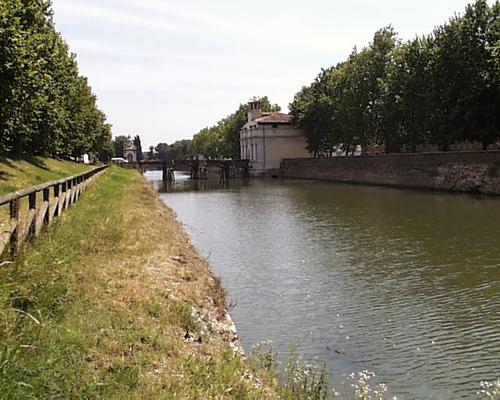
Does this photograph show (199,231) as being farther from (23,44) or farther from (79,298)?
(79,298)

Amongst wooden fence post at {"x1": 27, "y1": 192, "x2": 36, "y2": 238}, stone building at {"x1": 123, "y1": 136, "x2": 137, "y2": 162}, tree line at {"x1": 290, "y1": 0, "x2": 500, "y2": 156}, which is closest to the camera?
wooden fence post at {"x1": 27, "y1": 192, "x2": 36, "y2": 238}

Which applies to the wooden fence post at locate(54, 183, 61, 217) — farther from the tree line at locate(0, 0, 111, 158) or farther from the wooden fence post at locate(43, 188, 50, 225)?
the tree line at locate(0, 0, 111, 158)

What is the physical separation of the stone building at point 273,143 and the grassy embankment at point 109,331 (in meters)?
87.5

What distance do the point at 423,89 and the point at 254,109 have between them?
203ft

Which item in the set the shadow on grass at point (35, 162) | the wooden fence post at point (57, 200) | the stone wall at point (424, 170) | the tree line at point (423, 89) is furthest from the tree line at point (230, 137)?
the wooden fence post at point (57, 200)

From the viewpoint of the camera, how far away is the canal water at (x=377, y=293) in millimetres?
8312

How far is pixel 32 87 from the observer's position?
20859 millimetres

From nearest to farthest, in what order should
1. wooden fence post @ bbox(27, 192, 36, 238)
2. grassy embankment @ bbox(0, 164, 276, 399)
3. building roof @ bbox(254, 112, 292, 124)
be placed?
grassy embankment @ bbox(0, 164, 276, 399) → wooden fence post @ bbox(27, 192, 36, 238) → building roof @ bbox(254, 112, 292, 124)

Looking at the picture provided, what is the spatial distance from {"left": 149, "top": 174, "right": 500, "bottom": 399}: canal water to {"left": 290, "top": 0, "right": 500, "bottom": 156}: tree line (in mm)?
18529

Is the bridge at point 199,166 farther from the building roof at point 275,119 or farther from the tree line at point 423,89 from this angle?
the tree line at point 423,89

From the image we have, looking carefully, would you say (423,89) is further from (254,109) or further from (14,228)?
(254,109)

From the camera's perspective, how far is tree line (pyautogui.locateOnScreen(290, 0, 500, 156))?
139 feet

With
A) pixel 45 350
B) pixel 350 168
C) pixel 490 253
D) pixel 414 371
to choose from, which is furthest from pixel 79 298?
pixel 350 168

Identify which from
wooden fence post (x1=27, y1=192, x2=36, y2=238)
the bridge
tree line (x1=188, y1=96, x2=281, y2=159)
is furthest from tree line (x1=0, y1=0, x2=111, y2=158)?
tree line (x1=188, y1=96, x2=281, y2=159)
